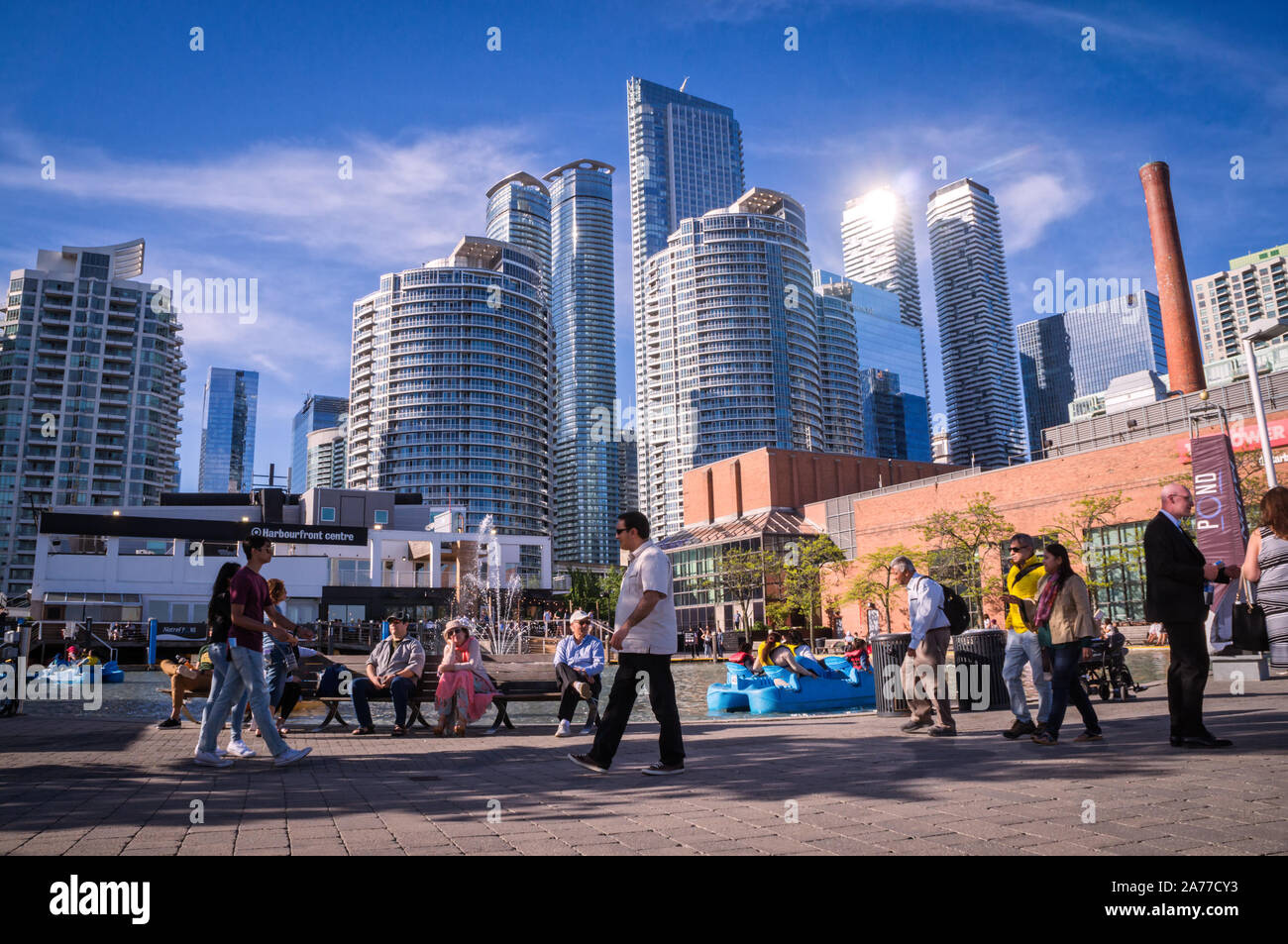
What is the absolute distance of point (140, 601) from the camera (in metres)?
52.7

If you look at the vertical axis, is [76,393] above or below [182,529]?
above

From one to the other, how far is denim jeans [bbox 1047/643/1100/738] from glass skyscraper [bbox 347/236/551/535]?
127m

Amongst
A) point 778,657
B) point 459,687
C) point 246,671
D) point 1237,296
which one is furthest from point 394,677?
point 1237,296

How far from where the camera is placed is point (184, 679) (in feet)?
34.1

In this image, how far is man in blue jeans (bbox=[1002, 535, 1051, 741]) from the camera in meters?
7.79

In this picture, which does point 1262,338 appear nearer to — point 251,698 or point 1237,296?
point 251,698

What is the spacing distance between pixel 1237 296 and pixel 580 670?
168 metres

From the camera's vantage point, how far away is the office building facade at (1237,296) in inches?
5261

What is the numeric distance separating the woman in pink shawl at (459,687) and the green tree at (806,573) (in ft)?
173

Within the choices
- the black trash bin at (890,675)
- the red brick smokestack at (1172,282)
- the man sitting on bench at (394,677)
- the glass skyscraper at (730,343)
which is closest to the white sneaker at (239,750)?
the man sitting on bench at (394,677)

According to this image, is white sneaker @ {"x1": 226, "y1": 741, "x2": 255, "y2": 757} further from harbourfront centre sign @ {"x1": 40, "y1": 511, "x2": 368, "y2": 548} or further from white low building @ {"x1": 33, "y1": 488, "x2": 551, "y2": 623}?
white low building @ {"x1": 33, "y1": 488, "x2": 551, "y2": 623}

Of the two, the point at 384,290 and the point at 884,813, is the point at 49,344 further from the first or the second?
the point at 884,813
